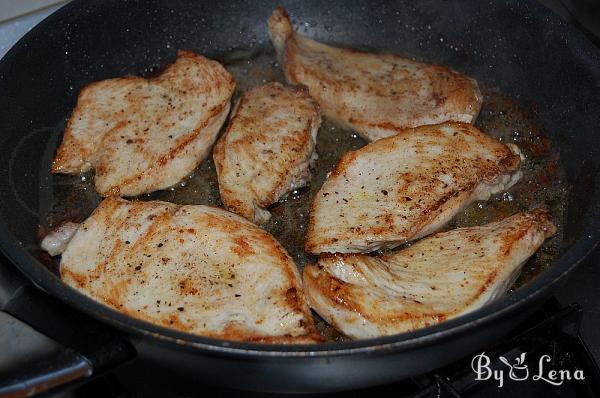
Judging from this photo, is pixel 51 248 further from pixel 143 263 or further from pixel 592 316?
pixel 592 316

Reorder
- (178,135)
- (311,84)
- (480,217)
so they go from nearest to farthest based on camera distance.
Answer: (480,217) < (178,135) < (311,84)

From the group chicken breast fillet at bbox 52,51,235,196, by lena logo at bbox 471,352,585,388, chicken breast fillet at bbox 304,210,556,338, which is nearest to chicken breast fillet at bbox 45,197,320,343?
chicken breast fillet at bbox 304,210,556,338

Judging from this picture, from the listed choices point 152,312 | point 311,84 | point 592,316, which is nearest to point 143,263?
point 152,312

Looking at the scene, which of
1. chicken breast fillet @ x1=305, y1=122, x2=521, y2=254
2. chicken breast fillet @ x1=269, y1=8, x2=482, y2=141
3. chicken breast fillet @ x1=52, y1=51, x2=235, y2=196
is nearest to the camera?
chicken breast fillet @ x1=305, y1=122, x2=521, y2=254

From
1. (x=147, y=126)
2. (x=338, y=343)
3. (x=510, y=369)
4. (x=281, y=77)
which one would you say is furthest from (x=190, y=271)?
(x=281, y=77)

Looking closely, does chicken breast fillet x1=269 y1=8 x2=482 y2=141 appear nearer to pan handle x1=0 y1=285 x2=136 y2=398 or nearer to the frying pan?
the frying pan

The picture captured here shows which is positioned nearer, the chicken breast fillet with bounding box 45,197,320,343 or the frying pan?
the frying pan

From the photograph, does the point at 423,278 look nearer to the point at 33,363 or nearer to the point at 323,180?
the point at 323,180

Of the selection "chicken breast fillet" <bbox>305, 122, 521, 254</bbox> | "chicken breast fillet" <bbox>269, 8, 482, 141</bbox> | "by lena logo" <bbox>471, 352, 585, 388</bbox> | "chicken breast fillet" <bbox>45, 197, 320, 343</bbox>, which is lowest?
"by lena logo" <bbox>471, 352, 585, 388</bbox>
